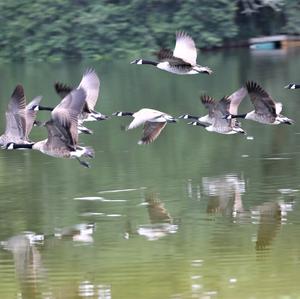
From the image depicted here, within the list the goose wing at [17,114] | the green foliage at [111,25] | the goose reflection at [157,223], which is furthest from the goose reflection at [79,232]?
the green foliage at [111,25]

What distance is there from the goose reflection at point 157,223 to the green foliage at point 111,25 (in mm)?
27619

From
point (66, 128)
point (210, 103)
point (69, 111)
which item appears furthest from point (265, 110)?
point (69, 111)

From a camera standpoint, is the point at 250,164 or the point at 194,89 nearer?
the point at 250,164

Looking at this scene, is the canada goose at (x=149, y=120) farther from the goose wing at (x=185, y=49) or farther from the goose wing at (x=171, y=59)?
the goose wing at (x=185, y=49)

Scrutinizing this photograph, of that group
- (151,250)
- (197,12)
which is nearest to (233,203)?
(151,250)

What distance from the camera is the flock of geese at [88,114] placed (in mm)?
14594

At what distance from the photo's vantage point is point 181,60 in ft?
58.5

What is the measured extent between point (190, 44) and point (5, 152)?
4.33 meters

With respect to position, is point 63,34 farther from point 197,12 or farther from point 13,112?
point 13,112

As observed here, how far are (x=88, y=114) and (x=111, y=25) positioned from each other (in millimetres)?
26223

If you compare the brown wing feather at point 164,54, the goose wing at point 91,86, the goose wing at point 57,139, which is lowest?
the goose wing at point 91,86

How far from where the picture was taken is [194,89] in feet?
102

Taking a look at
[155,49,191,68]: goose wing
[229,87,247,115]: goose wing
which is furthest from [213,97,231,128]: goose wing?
[155,49,191,68]: goose wing

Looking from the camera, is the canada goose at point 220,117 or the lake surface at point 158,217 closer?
the lake surface at point 158,217
